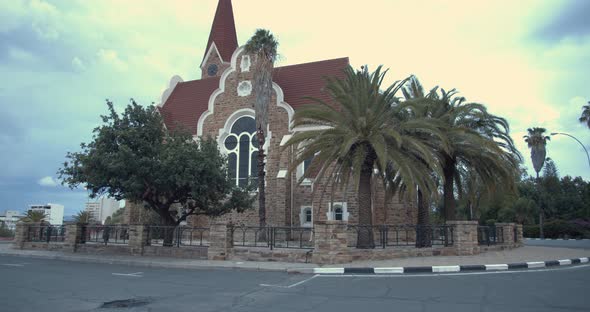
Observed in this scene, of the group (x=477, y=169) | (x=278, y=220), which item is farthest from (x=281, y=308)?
(x=278, y=220)

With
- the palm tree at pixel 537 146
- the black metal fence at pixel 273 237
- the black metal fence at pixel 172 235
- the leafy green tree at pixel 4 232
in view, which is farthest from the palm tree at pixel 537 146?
the leafy green tree at pixel 4 232

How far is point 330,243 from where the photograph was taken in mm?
14484

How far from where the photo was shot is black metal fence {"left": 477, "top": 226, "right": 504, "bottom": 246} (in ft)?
65.0

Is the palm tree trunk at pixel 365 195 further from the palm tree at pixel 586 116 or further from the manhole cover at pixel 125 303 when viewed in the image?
the palm tree at pixel 586 116

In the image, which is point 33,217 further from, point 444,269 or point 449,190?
point 444,269

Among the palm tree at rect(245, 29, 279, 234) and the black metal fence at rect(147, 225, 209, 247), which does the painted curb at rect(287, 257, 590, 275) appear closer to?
the black metal fence at rect(147, 225, 209, 247)

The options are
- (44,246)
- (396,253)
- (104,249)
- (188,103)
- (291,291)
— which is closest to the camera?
(291,291)

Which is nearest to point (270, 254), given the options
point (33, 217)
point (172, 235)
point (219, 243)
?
point (219, 243)

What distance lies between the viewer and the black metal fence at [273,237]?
16.1 metres

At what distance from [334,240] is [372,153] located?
4252 mm

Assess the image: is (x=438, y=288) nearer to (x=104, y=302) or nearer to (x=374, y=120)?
(x=104, y=302)

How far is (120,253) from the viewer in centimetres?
1869

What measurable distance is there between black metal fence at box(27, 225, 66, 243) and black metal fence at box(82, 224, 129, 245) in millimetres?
1863

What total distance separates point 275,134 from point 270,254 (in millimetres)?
14260
